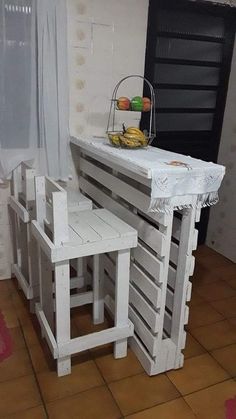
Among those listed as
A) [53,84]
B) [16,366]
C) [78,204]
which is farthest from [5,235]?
[53,84]

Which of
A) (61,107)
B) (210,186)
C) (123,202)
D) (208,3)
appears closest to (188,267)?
(210,186)

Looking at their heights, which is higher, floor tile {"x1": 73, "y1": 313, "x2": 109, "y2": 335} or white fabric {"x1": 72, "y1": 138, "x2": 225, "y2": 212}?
white fabric {"x1": 72, "y1": 138, "x2": 225, "y2": 212}

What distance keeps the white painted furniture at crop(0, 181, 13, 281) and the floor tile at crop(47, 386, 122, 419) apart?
3.73 feet

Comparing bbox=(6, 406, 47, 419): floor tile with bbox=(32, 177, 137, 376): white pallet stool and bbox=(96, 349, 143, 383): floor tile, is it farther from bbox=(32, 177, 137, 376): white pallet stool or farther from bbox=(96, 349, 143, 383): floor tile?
bbox=(96, 349, 143, 383): floor tile

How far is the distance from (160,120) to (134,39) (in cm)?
60

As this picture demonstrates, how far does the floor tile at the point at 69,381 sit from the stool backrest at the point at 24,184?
33.8 inches

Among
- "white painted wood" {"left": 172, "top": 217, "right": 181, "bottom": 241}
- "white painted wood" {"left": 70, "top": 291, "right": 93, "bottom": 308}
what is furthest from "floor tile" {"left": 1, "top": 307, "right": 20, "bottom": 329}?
"white painted wood" {"left": 172, "top": 217, "right": 181, "bottom": 241}

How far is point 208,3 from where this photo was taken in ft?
8.01

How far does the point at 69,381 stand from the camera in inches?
64.5

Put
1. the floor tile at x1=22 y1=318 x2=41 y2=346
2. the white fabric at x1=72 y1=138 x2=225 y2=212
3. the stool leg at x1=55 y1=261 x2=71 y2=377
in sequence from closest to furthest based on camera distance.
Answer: the white fabric at x1=72 y1=138 x2=225 y2=212 → the stool leg at x1=55 y1=261 x2=71 y2=377 → the floor tile at x1=22 y1=318 x2=41 y2=346

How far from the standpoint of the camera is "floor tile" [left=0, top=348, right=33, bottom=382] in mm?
1659

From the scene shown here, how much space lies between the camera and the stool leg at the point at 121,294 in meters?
1.64

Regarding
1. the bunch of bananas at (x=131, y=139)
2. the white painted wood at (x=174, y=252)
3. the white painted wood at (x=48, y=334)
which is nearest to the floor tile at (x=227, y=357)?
the white painted wood at (x=174, y=252)

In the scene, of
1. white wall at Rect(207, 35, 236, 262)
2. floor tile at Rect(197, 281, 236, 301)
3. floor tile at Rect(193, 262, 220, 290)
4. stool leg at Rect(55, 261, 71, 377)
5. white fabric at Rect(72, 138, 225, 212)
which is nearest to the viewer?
white fabric at Rect(72, 138, 225, 212)
